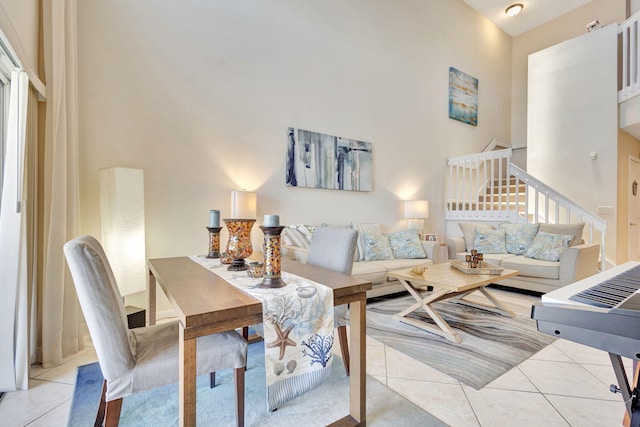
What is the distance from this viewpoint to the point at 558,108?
542 cm

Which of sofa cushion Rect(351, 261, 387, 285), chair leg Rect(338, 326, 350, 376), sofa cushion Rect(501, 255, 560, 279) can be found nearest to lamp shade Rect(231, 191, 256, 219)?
sofa cushion Rect(351, 261, 387, 285)

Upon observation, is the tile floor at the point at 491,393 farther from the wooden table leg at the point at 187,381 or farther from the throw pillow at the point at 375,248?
the throw pillow at the point at 375,248

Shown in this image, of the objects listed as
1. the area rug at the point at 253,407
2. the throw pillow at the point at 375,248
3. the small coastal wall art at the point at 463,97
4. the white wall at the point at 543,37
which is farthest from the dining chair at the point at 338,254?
the white wall at the point at 543,37

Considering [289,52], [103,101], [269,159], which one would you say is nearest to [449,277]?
[269,159]

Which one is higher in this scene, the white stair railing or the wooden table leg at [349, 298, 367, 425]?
the white stair railing

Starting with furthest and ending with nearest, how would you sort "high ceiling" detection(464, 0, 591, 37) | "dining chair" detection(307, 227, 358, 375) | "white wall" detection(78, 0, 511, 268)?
"high ceiling" detection(464, 0, 591, 37) < "white wall" detection(78, 0, 511, 268) < "dining chair" detection(307, 227, 358, 375)

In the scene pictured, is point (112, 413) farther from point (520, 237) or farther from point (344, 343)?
point (520, 237)

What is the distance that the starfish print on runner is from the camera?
1138 millimetres

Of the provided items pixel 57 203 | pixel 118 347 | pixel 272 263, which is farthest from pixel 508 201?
pixel 57 203

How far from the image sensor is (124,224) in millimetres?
2365

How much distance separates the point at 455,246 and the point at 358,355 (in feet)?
11.2

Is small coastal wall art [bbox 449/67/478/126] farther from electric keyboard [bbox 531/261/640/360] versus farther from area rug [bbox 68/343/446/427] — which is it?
electric keyboard [bbox 531/261/640/360]

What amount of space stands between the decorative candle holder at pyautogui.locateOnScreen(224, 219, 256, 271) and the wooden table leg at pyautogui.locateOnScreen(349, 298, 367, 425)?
0.64 m

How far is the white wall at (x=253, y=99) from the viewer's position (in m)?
2.71
